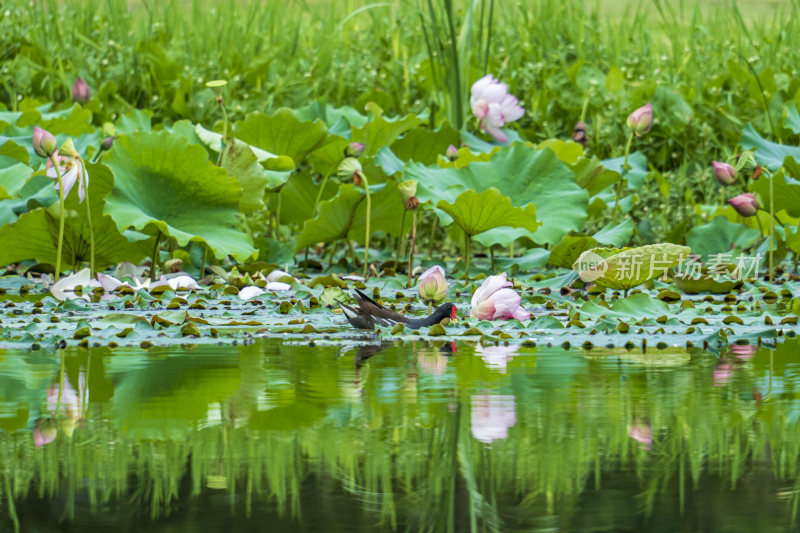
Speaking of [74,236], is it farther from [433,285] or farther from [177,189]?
[433,285]

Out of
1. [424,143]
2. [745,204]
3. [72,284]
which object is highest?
[424,143]

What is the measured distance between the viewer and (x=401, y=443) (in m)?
1.19

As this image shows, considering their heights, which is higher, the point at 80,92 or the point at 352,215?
the point at 80,92

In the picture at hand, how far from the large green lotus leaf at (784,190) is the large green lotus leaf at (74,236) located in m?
1.79

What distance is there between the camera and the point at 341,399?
1.47 meters

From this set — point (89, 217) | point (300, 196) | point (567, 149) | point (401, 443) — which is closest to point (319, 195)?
point (300, 196)

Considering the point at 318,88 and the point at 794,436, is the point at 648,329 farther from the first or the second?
the point at 318,88

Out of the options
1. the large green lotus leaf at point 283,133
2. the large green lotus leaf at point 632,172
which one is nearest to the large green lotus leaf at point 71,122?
the large green lotus leaf at point 283,133

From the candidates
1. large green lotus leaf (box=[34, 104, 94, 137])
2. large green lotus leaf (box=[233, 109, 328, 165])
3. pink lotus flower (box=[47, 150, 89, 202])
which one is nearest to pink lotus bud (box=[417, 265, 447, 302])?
pink lotus flower (box=[47, 150, 89, 202])

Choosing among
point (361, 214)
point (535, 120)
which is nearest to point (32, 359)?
point (361, 214)

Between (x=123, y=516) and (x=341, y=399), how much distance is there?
22.4 inches

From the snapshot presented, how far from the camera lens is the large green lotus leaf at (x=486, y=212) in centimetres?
278

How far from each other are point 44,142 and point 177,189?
0.40 metres

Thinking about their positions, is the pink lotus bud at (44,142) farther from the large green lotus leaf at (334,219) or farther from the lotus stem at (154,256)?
the large green lotus leaf at (334,219)
